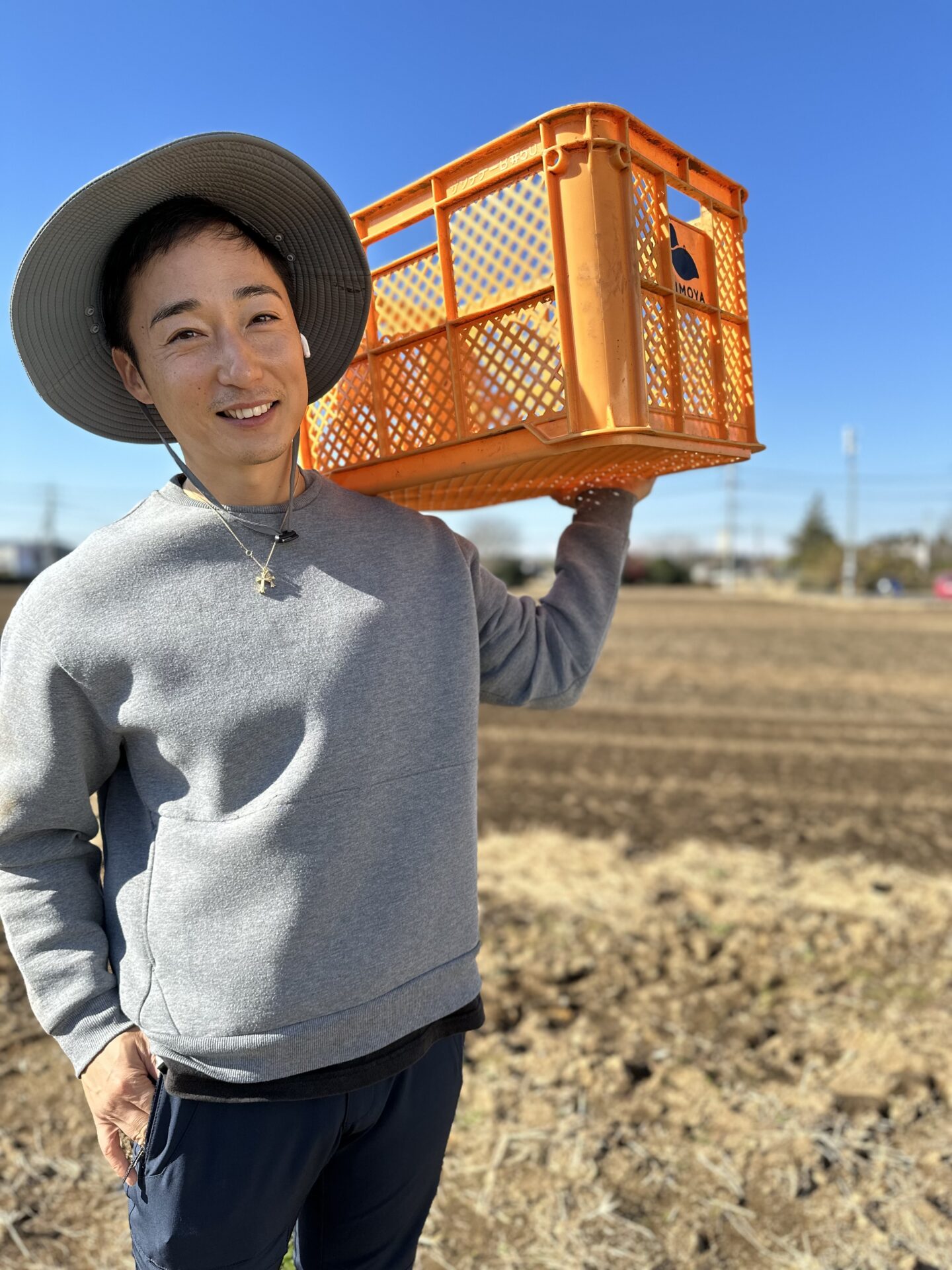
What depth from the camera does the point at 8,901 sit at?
1256 mm

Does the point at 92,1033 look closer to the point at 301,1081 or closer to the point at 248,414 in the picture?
the point at 301,1081

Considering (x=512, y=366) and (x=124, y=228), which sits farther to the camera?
(x=512, y=366)

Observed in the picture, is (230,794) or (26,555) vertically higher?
(26,555)

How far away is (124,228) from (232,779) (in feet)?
2.48

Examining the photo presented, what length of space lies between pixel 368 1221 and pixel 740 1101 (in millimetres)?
1723

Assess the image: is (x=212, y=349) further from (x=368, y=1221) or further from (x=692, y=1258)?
(x=692, y=1258)

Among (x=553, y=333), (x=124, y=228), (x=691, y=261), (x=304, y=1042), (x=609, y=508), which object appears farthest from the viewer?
(x=609, y=508)

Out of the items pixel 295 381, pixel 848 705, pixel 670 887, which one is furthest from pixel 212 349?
pixel 848 705

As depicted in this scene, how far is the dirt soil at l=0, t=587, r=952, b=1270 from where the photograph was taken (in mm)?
2258

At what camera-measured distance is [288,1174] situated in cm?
122

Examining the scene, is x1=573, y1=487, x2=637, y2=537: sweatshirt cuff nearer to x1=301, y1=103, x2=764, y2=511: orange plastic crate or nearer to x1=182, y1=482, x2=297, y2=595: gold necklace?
x1=301, y1=103, x2=764, y2=511: orange plastic crate

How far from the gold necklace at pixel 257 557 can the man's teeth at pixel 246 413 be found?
12 centimetres

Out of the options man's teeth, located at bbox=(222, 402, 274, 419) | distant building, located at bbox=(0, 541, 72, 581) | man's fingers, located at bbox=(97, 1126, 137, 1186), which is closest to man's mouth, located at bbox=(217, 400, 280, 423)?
man's teeth, located at bbox=(222, 402, 274, 419)

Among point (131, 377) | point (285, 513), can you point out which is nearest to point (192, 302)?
point (131, 377)
